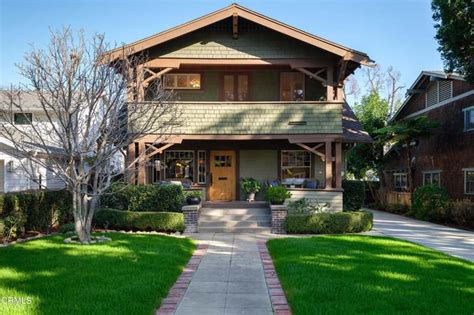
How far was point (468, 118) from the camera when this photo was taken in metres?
19.7

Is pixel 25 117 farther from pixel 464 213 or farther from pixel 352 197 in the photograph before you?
pixel 464 213

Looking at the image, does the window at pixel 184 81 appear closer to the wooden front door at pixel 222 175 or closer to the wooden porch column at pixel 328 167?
the wooden front door at pixel 222 175

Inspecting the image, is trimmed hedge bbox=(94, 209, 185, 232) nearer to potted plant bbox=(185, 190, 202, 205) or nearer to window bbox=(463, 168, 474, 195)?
potted plant bbox=(185, 190, 202, 205)

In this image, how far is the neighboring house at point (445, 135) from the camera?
64.3ft

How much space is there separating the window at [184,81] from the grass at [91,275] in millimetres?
8145

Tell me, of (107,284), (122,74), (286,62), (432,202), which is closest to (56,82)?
(122,74)

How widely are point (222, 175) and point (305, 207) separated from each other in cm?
399

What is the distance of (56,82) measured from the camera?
10.3 m

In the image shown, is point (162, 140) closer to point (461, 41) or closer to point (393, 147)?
point (461, 41)

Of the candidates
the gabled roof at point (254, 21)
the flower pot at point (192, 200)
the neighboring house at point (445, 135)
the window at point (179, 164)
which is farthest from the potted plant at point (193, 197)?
the neighboring house at point (445, 135)

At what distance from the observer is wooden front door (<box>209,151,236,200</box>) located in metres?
17.5

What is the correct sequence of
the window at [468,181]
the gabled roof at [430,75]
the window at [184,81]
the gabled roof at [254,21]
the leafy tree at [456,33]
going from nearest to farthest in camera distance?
the leafy tree at [456,33], the gabled roof at [254,21], the window at [184,81], the window at [468,181], the gabled roof at [430,75]
